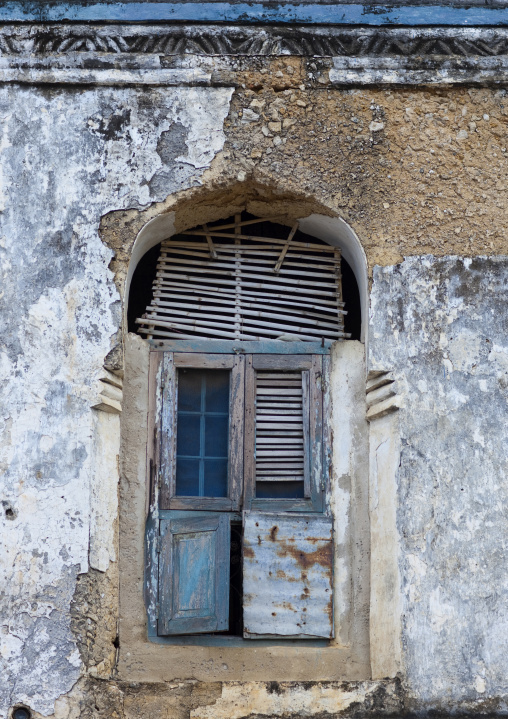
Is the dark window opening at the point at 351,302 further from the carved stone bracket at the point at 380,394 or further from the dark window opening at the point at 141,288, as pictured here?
the dark window opening at the point at 141,288

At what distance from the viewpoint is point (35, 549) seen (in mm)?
4422

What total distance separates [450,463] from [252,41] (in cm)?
259

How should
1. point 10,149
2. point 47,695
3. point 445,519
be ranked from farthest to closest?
point 10,149 → point 445,519 → point 47,695

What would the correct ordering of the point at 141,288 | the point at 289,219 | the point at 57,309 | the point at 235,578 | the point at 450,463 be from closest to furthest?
the point at 450,463 → the point at 57,309 → the point at 235,578 → the point at 289,219 → the point at 141,288

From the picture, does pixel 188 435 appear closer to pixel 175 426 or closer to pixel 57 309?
pixel 175 426

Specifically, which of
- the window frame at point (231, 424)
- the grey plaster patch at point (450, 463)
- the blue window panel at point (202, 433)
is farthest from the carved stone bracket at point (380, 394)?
the blue window panel at point (202, 433)

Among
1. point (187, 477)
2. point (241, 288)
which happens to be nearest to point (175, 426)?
point (187, 477)

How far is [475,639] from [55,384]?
247 centimetres

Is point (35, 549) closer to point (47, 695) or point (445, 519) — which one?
point (47, 695)

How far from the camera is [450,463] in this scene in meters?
4.62

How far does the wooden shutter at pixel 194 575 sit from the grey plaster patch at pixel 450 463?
961mm

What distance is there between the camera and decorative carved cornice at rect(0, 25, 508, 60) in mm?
5012

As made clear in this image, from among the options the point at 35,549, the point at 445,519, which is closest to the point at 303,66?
the point at 445,519

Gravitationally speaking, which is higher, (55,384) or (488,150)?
(488,150)
